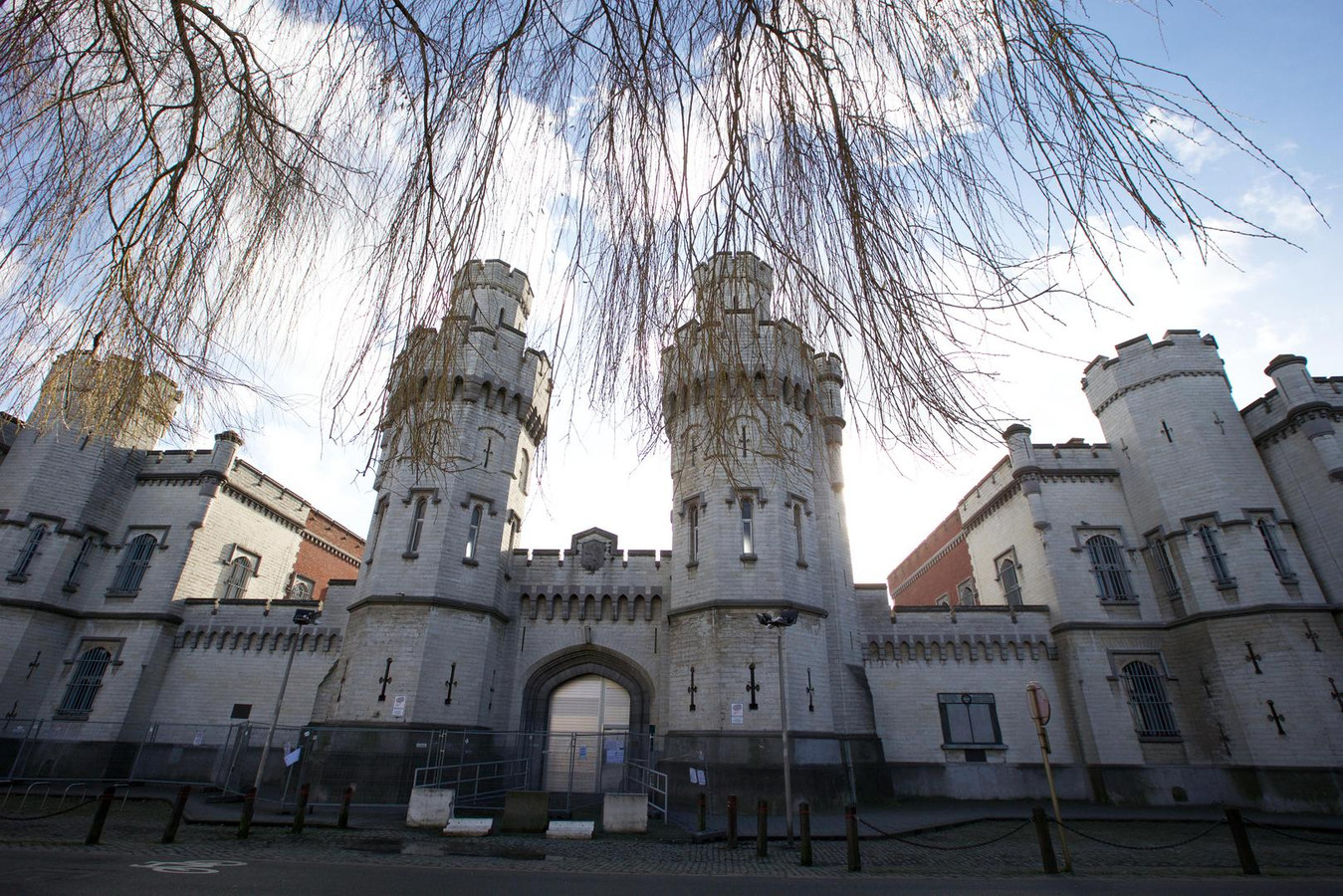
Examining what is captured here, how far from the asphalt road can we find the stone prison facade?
274 inches

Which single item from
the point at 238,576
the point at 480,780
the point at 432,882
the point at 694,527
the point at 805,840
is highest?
the point at 694,527

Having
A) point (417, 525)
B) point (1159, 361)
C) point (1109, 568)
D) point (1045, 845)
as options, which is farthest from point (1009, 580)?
point (417, 525)

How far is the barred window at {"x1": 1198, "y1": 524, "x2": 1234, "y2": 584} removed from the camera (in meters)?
17.4

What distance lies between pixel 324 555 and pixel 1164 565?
109 ft

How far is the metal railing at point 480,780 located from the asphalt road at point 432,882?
6.55m

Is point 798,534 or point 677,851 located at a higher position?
point 798,534

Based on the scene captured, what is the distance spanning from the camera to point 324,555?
92.9 feet

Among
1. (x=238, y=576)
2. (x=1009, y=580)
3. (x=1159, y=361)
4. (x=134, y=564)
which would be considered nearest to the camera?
(x=1159, y=361)

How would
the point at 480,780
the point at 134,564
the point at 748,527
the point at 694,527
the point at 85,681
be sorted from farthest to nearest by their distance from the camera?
the point at 134,564 < the point at 85,681 < the point at 694,527 < the point at 748,527 < the point at 480,780

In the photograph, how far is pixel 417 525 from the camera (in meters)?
17.9

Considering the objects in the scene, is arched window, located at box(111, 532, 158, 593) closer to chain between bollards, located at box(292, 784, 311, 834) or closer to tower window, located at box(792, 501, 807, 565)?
chain between bollards, located at box(292, 784, 311, 834)

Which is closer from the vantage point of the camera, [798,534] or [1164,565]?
[798,534]

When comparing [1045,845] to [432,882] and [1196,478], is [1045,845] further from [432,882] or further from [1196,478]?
[1196,478]

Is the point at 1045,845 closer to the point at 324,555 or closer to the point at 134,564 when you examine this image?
the point at 134,564
